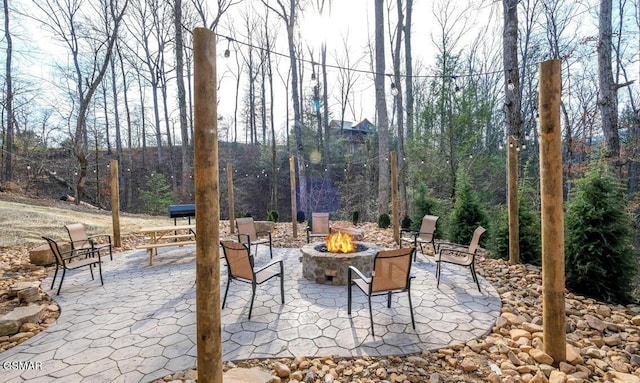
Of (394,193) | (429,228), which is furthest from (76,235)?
(429,228)

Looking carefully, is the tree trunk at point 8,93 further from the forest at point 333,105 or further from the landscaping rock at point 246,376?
the landscaping rock at point 246,376

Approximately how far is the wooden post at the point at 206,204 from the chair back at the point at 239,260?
4.98 feet

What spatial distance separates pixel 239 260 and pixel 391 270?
1.70m

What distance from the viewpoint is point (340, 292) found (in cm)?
387

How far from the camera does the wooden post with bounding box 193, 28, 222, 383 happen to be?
1681 millimetres

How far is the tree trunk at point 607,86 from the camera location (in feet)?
20.0

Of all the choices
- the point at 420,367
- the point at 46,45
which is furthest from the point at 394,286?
the point at 46,45

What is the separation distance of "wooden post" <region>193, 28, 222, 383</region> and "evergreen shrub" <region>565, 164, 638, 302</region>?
4261 millimetres

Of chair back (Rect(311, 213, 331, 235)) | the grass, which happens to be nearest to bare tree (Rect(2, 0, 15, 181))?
the grass

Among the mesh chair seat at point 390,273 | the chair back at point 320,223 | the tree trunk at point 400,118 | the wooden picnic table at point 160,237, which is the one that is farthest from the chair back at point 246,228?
the tree trunk at point 400,118

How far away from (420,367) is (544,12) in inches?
568

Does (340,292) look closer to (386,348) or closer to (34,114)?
(386,348)

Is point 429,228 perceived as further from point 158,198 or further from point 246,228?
point 158,198

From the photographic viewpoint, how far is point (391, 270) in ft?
9.73
